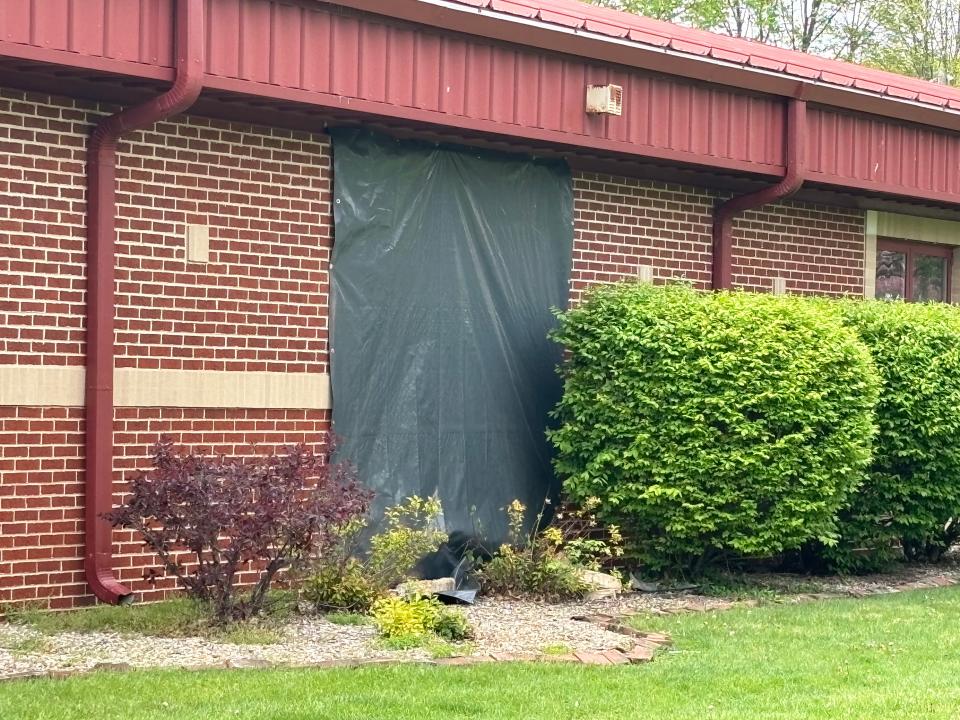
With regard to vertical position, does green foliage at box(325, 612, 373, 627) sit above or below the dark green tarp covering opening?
below

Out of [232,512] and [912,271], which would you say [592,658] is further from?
[912,271]

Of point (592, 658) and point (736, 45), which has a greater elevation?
point (736, 45)

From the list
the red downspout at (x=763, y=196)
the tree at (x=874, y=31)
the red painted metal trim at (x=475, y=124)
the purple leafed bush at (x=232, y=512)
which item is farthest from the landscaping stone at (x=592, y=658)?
the tree at (x=874, y=31)

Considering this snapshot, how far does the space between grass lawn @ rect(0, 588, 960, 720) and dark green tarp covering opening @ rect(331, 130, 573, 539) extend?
9.30 feet

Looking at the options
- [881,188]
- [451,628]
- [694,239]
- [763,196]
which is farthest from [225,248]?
[881,188]

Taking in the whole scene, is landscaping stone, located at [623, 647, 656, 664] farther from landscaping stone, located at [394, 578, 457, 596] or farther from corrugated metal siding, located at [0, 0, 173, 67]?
corrugated metal siding, located at [0, 0, 173, 67]

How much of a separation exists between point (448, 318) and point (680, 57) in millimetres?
2727

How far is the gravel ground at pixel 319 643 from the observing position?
24.6 ft

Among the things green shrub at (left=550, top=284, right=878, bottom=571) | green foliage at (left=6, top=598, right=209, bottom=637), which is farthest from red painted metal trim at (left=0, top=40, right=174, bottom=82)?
green shrub at (left=550, top=284, right=878, bottom=571)

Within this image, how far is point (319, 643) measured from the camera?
322 inches

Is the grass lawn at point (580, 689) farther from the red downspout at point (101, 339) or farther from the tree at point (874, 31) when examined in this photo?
the tree at point (874, 31)

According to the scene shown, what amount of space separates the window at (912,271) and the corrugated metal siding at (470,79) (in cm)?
288

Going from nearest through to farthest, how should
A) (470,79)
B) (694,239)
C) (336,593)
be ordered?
(336,593)
(470,79)
(694,239)

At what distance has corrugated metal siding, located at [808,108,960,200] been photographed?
12.5 metres
